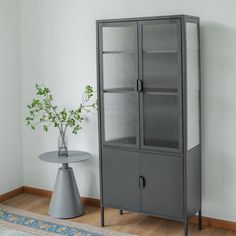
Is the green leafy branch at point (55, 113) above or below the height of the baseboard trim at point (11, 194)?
above

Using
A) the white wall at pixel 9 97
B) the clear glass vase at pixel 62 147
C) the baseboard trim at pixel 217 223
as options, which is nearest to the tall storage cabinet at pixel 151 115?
the baseboard trim at pixel 217 223

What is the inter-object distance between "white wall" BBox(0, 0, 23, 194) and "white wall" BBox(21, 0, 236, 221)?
6cm

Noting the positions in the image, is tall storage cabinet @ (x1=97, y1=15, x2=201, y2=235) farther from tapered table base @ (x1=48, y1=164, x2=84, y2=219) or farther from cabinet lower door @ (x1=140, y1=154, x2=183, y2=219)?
tapered table base @ (x1=48, y1=164, x2=84, y2=219)

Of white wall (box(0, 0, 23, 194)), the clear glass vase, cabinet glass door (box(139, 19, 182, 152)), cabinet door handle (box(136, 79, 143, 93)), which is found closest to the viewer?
cabinet glass door (box(139, 19, 182, 152))

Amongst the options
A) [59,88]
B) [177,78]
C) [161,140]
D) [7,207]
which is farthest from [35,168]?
[177,78]

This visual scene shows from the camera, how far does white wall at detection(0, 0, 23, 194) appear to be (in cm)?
356

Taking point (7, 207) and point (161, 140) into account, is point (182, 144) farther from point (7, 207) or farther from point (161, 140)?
point (7, 207)

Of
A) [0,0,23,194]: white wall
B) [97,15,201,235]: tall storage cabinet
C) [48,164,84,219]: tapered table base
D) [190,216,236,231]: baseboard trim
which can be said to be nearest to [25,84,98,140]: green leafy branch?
[0,0,23,194]: white wall

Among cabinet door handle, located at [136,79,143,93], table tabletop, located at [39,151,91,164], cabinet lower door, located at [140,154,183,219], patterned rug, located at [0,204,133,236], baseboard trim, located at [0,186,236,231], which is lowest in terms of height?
patterned rug, located at [0,204,133,236]

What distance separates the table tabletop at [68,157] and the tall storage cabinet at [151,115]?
10.1 inches

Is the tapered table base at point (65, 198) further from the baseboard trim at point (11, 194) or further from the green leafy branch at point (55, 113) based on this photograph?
the baseboard trim at point (11, 194)

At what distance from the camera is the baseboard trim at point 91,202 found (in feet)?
9.88

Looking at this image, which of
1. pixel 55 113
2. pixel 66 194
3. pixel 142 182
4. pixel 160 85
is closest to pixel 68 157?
pixel 66 194

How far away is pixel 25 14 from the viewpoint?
12.0 ft
